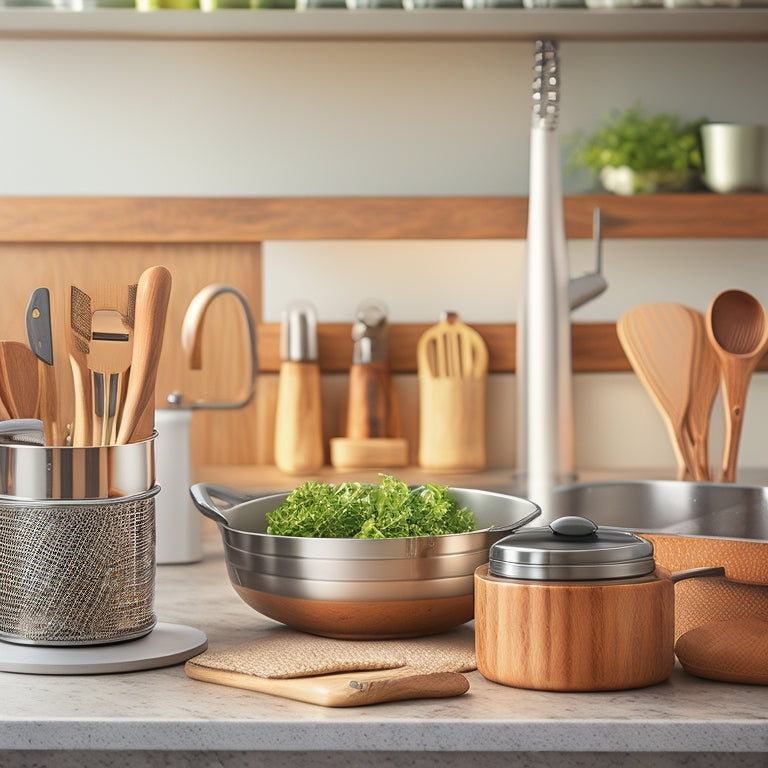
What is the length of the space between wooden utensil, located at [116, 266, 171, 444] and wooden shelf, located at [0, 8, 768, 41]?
1.12m

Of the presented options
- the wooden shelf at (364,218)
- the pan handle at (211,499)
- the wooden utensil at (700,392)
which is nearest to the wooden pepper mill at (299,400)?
the wooden shelf at (364,218)

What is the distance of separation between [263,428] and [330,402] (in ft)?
0.45

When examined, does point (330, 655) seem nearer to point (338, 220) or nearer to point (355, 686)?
point (355, 686)

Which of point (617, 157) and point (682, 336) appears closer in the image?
point (682, 336)

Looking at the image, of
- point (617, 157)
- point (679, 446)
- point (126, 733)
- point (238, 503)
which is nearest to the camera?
point (126, 733)

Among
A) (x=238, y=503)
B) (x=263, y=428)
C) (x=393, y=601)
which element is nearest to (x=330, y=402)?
(x=263, y=428)

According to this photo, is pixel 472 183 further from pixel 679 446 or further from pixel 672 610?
pixel 672 610

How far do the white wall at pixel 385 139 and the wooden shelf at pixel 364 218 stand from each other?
0.04 m

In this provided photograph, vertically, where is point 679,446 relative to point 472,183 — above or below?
below

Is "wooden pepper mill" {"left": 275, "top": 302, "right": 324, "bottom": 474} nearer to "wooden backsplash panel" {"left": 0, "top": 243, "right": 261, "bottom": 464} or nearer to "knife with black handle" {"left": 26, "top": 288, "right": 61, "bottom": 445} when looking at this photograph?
"wooden backsplash panel" {"left": 0, "top": 243, "right": 261, "bottom": 464}

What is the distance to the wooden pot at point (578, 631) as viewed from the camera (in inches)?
29.4

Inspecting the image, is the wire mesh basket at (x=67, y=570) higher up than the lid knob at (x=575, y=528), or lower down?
lower down

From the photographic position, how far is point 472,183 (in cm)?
207

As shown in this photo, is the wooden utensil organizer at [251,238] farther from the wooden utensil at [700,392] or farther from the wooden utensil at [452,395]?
the wooden utensil at [700,392]
